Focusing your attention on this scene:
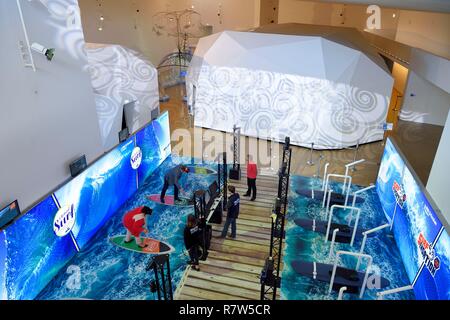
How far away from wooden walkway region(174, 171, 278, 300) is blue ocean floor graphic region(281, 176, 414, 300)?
0.56 meters

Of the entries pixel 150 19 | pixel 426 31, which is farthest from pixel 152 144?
pixel 150 19

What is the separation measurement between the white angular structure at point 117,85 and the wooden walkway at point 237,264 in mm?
4654

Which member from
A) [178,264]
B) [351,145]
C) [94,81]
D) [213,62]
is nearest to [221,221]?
[178,264]

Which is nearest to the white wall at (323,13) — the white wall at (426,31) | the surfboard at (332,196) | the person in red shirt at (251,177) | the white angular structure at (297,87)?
the white wall at (426,31)

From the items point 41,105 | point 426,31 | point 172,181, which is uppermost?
point 426,31

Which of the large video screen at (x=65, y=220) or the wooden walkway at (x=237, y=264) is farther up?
the large video screen at (x=65, y=220)

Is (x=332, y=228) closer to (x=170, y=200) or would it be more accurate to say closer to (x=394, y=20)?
(x=170, y=200)

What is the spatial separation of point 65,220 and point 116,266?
1.39m

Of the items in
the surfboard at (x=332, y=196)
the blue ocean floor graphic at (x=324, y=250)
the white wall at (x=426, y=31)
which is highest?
the white wall at (x=426, y=31)

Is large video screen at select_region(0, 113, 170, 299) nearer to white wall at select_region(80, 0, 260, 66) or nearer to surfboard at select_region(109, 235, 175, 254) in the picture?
surfboard at select_region(109, 235, 175, 254)

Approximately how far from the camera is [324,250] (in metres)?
7.55

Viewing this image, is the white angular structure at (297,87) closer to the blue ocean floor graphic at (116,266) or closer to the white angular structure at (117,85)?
the white angular structure at (117,85)

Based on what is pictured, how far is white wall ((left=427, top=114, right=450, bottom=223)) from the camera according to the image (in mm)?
6334

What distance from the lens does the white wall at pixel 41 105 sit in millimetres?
5930
